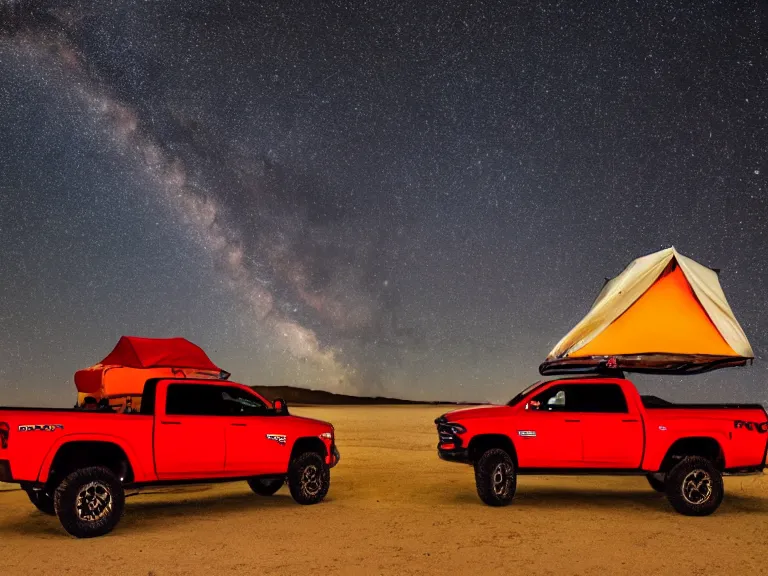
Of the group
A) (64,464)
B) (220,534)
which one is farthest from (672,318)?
(64,464)

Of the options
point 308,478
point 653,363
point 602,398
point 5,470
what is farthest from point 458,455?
point 5,470

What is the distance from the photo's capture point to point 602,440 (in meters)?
13.1

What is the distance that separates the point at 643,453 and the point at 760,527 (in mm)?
2079

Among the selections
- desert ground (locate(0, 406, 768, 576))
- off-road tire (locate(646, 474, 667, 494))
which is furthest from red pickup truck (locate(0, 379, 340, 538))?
off-road tire (locate(646, 474, 667, 494))

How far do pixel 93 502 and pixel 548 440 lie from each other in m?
6.93

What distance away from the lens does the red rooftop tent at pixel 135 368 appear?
23359mm

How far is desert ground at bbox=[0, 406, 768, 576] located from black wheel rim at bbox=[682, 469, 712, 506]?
17.4 inches

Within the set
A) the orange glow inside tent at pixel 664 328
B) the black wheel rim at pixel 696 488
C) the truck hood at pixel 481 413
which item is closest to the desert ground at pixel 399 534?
the black wheel rim at pixel 696 488

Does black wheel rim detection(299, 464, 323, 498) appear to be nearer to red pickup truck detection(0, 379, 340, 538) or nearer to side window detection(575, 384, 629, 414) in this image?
red pickup truck detection(0, 379, 340, 538)

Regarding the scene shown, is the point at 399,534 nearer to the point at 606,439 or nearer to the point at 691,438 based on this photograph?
the point at 606,439

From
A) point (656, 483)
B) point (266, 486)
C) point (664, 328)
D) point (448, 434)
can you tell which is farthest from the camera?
point (664, 328)

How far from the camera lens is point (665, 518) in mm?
12172

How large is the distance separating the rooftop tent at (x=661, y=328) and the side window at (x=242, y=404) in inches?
269

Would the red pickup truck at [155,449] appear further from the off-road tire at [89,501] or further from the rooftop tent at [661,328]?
the rooftop tent at [661,328]
